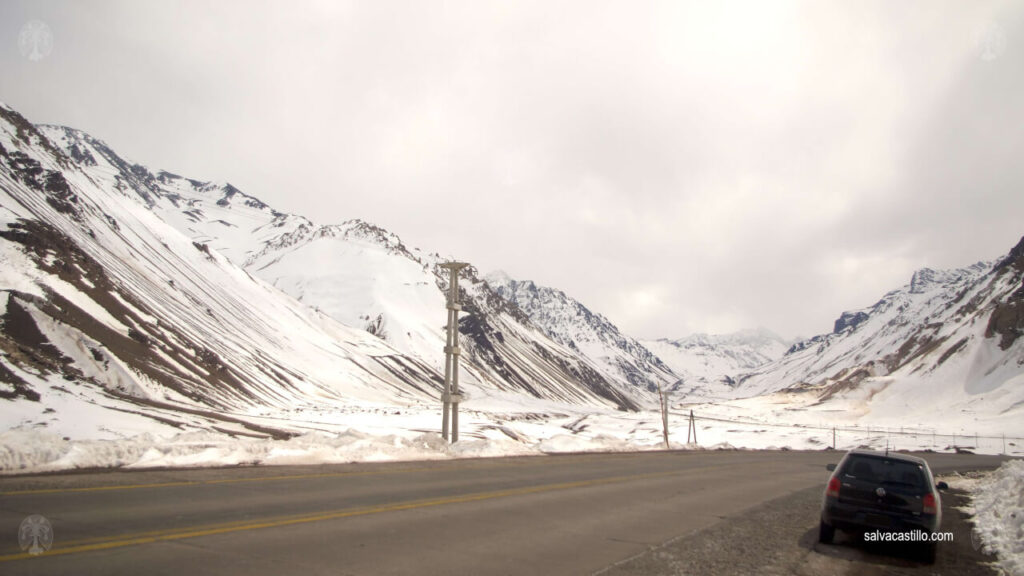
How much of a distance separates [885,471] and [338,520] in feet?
30.4

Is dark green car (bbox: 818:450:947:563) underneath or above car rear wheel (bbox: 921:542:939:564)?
above

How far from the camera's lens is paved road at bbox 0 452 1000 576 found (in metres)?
7.87

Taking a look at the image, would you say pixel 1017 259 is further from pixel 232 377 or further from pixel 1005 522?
pixel 1005 522

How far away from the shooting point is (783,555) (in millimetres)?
10352

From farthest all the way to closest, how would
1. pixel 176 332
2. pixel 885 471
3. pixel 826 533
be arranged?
pixel 176 332
pixel 826 533
pixel 885 471

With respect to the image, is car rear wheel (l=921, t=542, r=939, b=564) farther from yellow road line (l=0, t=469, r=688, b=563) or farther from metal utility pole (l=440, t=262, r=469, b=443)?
metal utility pole (l=440, t=262, r=469, b=443)

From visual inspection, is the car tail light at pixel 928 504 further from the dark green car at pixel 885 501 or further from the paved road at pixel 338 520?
the paved road at pixel 338 520

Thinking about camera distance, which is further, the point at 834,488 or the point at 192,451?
the point at 192,451

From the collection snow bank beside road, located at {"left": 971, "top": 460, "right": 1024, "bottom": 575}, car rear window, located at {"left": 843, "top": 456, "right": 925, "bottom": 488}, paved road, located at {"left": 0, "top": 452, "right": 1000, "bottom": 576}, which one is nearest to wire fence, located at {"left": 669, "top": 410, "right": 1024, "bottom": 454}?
snow bank beside road, located at {"left": 971, "top": 460, "right": 1024, "bottom": 575}

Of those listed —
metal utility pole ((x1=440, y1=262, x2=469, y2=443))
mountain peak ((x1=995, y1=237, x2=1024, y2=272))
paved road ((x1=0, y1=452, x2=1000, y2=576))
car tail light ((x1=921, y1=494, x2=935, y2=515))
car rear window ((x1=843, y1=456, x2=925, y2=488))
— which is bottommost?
paved road ((x1=0, y1=452, x2=1000, y2=576))

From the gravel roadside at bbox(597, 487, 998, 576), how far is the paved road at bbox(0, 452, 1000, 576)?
536 millimetres

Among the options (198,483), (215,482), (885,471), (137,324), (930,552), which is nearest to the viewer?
(930,552)

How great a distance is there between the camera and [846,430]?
9481cm

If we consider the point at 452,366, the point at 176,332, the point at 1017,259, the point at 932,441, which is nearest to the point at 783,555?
the point at 452,366
